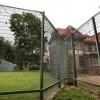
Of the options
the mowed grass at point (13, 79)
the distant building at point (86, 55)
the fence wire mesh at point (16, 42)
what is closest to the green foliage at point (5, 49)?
the fence wire mesh at point (16, 42)

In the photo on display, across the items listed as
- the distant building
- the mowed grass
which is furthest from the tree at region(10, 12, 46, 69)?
the distant building

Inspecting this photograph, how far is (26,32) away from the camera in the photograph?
3.09m

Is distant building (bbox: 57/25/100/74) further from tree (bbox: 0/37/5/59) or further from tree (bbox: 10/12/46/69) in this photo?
tree (bbox: 0/37/5/59)

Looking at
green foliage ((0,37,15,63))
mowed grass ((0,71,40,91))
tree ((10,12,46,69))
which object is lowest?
mowed grass ((0,71,40,91))

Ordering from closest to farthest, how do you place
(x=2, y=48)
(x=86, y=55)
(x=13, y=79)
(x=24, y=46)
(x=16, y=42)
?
(x=2, y=48) < (x=16, y=42) < (x=24, y=46) < (x=13, y=79) < (x=86, y=55)

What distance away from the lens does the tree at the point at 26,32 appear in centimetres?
292

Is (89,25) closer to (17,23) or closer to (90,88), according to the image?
(90,88)

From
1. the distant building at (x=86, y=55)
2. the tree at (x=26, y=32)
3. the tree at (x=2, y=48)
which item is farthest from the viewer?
the distant building at (x=86, y=55)

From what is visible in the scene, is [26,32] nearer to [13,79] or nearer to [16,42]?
[16,42]

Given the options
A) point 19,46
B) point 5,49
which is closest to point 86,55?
point 19,46

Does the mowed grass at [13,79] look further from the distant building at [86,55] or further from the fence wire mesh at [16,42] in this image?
the distant building at [86,55]

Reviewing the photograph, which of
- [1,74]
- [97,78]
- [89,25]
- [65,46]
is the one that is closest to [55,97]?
[97,78]

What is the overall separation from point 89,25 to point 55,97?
6.92ft

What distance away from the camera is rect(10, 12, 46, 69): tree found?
2.92m
